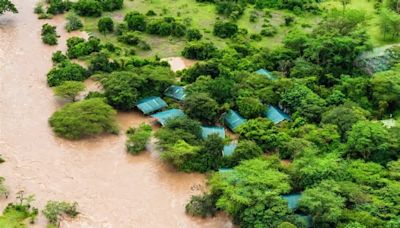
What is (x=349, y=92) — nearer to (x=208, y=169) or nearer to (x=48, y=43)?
(x=208, y=169)

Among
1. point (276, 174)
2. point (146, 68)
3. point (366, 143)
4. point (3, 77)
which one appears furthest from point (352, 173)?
point (3, 77)

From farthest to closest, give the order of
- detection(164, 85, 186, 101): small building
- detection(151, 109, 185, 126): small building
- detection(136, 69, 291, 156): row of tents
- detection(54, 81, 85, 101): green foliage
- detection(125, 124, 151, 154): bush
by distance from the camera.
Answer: detection(164, 85, 186, 101): small building → detection(54, 81, 85, 101): green foliage → detection(151, 109, 185, 126): small building → detection(136, 69, 291, 156): row of tents → detection(125, 124, 151, 154): bush

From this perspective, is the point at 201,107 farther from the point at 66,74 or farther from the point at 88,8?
the point at 88,8

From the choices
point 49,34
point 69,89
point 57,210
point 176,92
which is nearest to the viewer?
point 57,210

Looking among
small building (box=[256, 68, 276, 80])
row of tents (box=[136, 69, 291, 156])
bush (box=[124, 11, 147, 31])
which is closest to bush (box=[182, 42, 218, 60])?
small building (box=[256, 68, 276, 80])

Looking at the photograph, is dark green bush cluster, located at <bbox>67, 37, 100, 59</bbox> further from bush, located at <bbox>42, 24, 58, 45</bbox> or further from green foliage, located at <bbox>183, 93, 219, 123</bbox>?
green foliage, located at <bbox>183, 93, 219, 123</bbox>

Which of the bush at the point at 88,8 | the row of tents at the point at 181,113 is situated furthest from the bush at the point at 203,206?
the bush at the point at 88,8

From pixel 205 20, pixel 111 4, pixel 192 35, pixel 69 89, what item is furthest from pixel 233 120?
pixel 111 4
